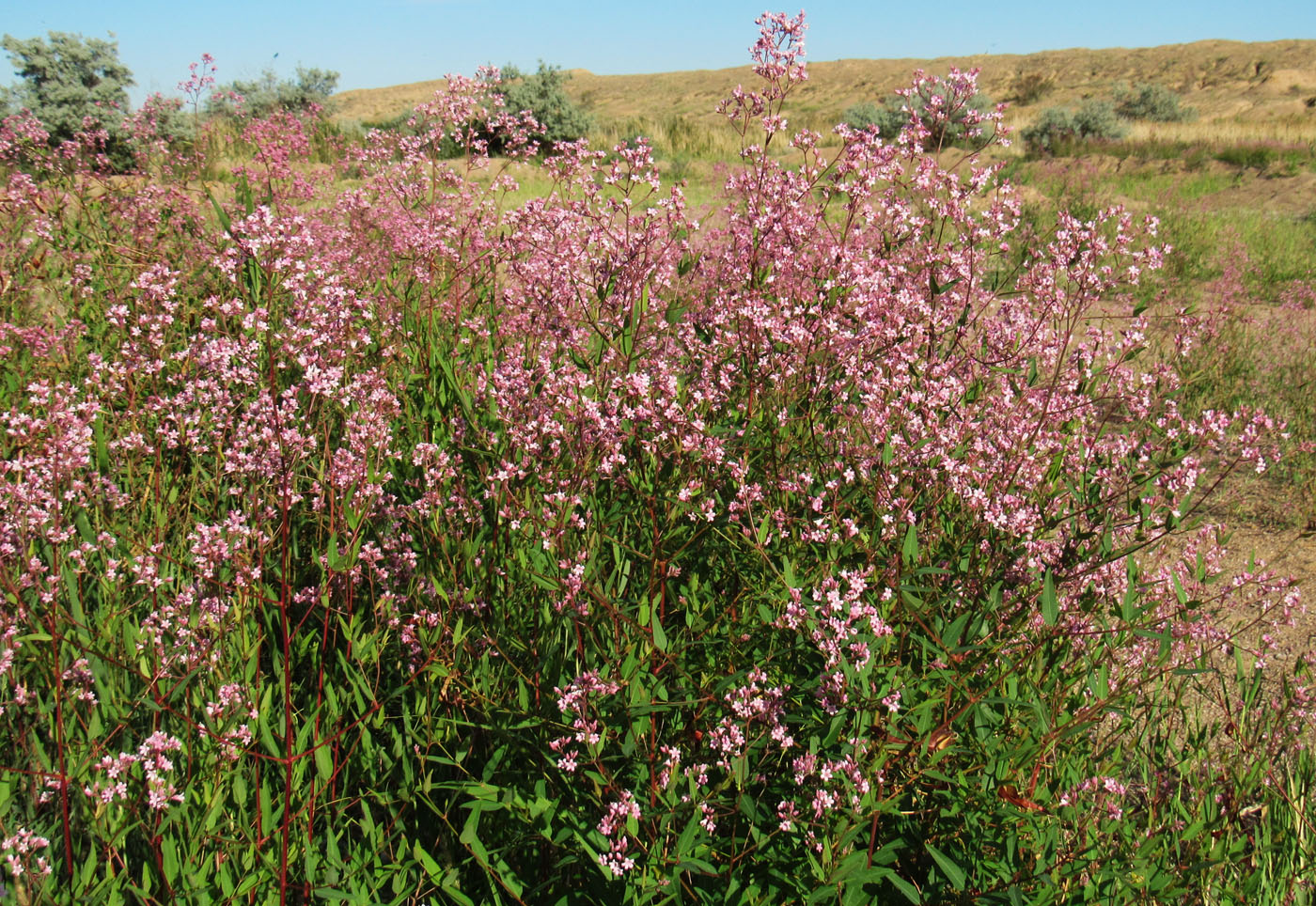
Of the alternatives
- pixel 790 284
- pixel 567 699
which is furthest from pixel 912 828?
pixel 790 284

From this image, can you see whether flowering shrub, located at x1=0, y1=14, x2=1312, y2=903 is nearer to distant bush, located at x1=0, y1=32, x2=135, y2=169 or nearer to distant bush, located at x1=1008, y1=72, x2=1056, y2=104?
distant bush, located at x1=0, y1=32, x2=135, y2=169

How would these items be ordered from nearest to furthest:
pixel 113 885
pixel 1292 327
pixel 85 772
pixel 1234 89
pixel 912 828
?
pixel 113 885 < pixel 85 772 < pixel 912 828 < pixel 1292 327 < pixel 1234 89

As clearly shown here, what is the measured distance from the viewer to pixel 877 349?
3.43 meters

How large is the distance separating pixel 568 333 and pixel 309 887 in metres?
2.13

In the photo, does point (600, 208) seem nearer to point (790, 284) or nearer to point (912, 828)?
point (790, 284)

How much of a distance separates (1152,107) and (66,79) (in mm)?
43711

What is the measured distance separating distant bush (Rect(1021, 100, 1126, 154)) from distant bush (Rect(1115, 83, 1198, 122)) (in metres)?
12.9

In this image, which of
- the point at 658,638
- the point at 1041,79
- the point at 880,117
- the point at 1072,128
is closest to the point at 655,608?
the point at 658,638

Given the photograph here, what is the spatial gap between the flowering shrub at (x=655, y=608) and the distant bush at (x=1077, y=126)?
26554 mm

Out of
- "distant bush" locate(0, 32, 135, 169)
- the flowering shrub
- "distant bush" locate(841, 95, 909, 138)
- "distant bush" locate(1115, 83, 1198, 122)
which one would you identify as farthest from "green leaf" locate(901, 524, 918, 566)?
"distant bush" locate(1115, 83, 1198, 122)

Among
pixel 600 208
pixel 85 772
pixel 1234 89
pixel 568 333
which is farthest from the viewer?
pixel 1234 89

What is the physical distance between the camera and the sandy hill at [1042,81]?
56375 mm

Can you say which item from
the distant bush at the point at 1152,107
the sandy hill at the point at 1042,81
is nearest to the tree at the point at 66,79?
the sandy hill at the point at 1042,81

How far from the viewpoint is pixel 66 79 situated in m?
18.0
